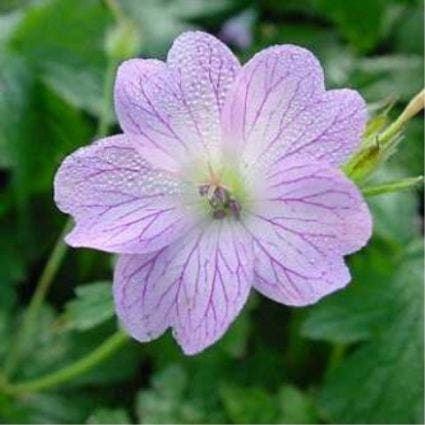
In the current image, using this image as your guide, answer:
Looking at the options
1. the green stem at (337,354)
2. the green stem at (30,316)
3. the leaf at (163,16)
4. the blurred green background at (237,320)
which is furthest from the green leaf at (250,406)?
the leaf at (163,16)

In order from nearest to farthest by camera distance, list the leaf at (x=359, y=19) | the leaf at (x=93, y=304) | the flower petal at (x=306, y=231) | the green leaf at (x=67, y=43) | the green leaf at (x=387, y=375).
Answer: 1. the flower petal at (x=306, y=231)
2. the leaf at (x=93, y=304)
3. the green leaf at (x=387, y=375)
4. the green leaf at (x=67, y=43)
5. the leaf at (x=359, y=19)

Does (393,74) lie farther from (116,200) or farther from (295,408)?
(116,200)

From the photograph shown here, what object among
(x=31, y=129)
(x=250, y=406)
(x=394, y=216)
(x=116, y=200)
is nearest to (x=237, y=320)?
(x=250, y=406)

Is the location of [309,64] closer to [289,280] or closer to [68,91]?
[289,280]

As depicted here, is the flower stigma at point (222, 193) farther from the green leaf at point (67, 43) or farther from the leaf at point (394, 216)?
the green leaf at point (67, 43)

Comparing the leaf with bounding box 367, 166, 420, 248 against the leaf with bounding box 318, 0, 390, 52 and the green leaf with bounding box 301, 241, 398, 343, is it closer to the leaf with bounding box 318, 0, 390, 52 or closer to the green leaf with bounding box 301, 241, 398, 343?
the green leaf with bounding box 301, 241, 398, 343

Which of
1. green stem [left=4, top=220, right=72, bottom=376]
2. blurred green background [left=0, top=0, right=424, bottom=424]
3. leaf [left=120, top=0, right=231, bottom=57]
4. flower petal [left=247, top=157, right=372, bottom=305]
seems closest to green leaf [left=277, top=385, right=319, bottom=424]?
blurred green background [left=0, top=0, right=424, bottom=424]

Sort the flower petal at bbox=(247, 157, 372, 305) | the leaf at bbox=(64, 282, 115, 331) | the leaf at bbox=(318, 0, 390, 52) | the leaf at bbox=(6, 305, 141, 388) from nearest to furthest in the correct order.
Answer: the flower petal at bbox=(247, 157, 372, 305), the leaf at bbox=(64, 282, 115, 331), the leaf at bbox=(6, 305, 141, 388), the leaf at bbox=(318, 0, 390, 52)
